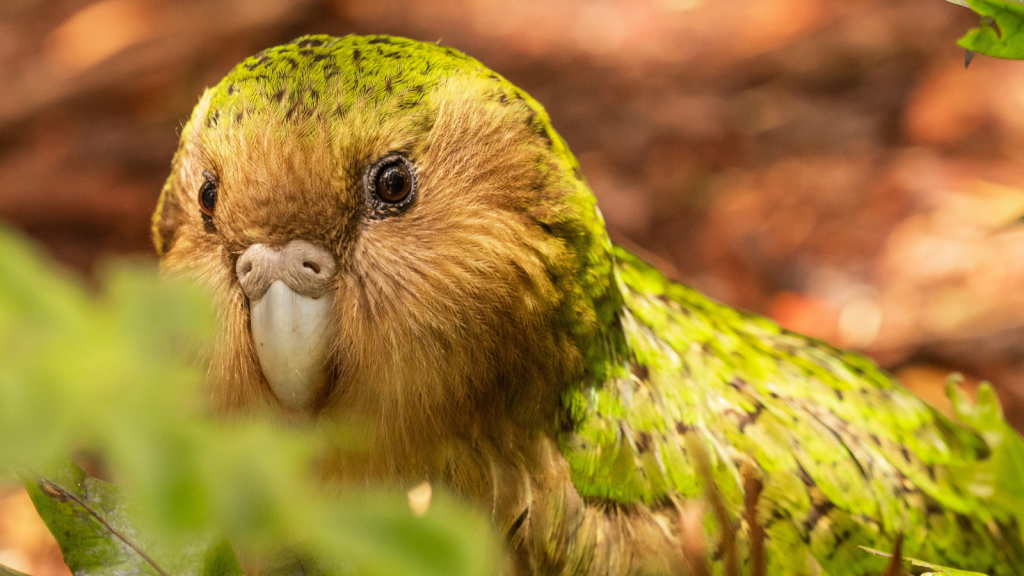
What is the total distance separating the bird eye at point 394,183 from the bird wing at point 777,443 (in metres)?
0.37

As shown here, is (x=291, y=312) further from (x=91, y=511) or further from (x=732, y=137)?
(x=732, y=137)

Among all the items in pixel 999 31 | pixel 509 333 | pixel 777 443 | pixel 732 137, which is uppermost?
pixel 999 31

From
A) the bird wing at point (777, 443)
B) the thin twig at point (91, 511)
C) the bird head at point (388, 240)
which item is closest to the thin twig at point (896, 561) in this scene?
the bird wing at point (777, 443)

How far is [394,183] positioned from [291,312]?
0.21 meters

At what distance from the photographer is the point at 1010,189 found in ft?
10.2

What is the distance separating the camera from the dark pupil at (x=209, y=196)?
1081 millimetres

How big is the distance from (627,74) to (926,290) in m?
1.71

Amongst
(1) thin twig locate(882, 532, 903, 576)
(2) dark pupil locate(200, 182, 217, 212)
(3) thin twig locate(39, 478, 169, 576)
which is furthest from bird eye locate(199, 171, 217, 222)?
(1) thin twig locate(882, 532, 903, 576)

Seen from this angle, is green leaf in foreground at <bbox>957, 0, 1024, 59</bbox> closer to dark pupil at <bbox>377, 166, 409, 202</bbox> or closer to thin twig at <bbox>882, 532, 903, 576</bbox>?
thin twig at <bbox>882, 532, 903, 576</bbox>

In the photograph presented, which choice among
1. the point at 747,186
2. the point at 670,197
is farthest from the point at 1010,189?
the point at 670,197

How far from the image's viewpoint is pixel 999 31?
2.71 ft

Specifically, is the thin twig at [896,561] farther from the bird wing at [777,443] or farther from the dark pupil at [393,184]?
the dark pupil at [393,184]

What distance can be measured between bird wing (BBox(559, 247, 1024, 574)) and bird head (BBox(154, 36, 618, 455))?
125 millimetres

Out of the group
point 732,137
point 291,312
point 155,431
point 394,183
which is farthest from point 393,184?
point 732,137
